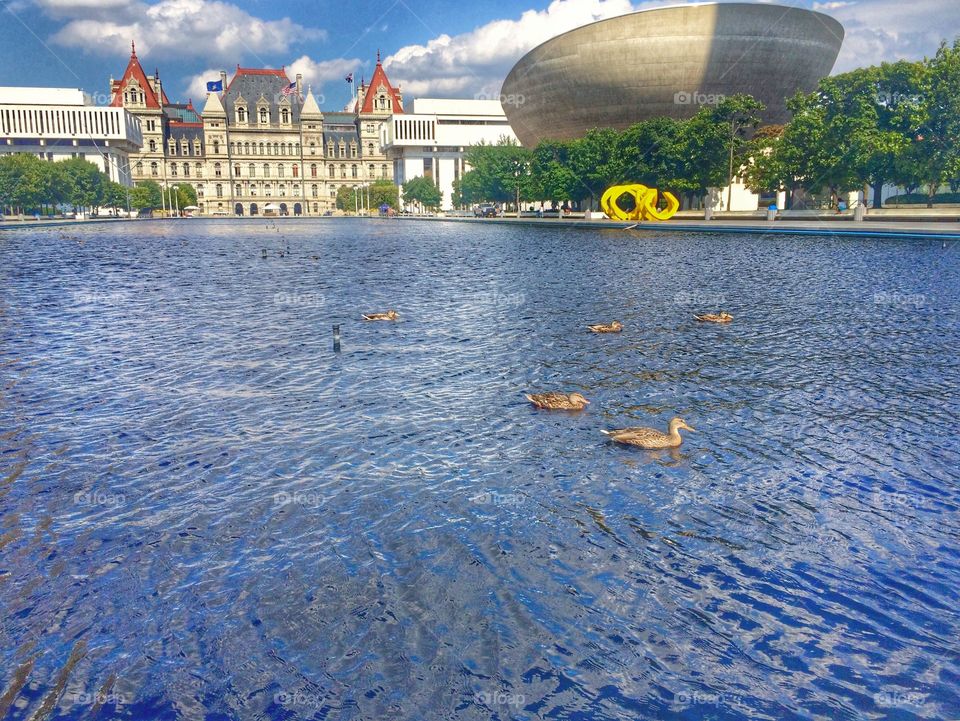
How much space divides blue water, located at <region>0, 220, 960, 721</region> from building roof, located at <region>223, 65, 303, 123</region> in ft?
574

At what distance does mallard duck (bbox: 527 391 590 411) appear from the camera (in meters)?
13.4

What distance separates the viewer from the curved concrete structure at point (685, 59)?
10338 centimetres

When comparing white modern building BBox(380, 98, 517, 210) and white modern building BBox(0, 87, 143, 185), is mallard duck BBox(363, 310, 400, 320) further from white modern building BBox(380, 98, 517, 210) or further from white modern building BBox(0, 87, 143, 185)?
white modern building BBox(0, 87, 143, 185)

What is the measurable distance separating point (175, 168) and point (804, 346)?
7377 inches

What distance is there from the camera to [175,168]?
17975 centimetres

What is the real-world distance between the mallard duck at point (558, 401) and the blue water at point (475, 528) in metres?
0.29

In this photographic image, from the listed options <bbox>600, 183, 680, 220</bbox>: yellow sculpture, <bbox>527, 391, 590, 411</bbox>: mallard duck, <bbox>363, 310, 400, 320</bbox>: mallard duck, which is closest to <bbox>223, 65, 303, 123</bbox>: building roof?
<bbox>600, 183, 680, 220</bbox>: yellow sculpture

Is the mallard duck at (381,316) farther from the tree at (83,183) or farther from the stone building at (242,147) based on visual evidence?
the stone building at (242,147)

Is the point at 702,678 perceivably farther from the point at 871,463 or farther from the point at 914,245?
the point at 914,245

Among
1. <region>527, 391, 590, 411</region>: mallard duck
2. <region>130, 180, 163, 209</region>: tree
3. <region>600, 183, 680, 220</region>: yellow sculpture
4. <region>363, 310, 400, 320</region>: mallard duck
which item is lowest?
<region>527, 391, 590, 411</region>: mallard duck

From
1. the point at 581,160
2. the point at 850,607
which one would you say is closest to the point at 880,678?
the point at 850,607

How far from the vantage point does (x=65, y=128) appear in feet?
569

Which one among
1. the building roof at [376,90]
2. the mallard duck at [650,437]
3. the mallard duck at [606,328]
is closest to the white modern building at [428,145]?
the building roof at [376,90]

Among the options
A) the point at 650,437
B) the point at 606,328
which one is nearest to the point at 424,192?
the point at 606,328
